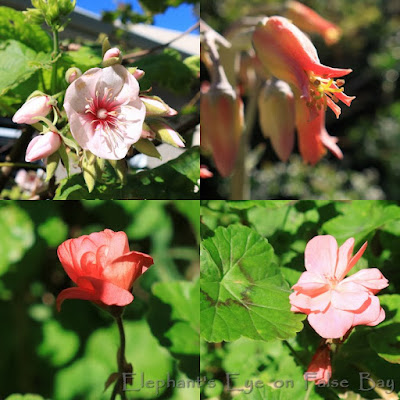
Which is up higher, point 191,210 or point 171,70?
point 171,70

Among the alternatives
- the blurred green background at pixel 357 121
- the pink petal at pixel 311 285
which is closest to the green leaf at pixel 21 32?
the pink petal at pixel 311 285

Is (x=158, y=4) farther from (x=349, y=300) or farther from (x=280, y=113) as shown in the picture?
(x=349, y=300)

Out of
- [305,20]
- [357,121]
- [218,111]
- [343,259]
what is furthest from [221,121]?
[357,121]

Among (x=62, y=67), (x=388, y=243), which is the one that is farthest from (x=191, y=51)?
(x=388, y=243)

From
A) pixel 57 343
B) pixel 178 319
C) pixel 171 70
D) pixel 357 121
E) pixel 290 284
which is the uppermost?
pixel 171 70

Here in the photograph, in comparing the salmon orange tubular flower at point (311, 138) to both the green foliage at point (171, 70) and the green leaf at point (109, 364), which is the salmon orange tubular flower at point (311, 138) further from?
the green leaf at point (109, 364)

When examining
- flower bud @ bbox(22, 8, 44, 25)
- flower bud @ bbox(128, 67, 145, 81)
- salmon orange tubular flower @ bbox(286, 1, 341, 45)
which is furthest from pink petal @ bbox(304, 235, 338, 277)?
salmon orange tubular flower @ bbox(286, 1, 341, 45)
